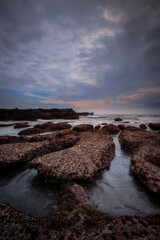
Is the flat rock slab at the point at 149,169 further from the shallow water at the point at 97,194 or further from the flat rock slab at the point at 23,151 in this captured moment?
the flat rock slab at the point at 23,151

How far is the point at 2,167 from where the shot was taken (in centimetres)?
477

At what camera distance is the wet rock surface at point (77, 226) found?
1947 mm

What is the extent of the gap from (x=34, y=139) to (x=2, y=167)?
3896 mm

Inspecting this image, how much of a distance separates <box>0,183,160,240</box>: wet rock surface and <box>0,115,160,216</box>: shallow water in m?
0.58

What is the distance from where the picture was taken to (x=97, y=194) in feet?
11.6

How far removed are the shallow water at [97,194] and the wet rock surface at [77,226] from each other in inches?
22.7

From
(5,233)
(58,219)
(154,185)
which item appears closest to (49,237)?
(58,219)

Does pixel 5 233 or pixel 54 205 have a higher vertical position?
pixel 5 233

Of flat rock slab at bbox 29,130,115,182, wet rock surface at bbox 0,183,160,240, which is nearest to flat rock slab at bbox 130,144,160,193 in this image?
wet rock surface at bbox 0,183,160,240

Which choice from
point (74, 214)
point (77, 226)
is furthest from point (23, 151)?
point (77, 226)

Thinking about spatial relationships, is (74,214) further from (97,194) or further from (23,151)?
(23,151)

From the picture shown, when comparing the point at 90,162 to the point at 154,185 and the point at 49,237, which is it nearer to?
the point at 154,185

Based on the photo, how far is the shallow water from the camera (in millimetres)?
3010

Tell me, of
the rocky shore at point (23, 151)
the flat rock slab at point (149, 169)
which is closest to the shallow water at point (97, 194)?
the flat rock slab at point (149, 169)
